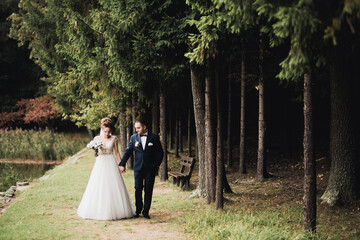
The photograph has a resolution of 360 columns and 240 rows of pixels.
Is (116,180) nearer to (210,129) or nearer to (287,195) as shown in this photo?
(210,129)

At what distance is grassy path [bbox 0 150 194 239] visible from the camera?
22.0ft

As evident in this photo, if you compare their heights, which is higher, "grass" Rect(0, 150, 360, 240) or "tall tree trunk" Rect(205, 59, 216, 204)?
"tall tree trunk" Rect(205, 59, 216, 204)

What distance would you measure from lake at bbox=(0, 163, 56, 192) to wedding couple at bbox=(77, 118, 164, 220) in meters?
7.33

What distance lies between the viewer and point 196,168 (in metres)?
16.8

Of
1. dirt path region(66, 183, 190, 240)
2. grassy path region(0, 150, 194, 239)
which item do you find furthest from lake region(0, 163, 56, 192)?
dirt path region(66, 183, 190, 240)

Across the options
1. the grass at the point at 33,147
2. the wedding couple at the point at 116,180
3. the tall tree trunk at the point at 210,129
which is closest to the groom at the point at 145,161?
the wedding couple at the point at 116,180

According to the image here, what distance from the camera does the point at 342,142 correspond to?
339 inches

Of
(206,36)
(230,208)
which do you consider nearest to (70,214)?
(230,208)

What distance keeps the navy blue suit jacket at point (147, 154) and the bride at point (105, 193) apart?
0.35 meters

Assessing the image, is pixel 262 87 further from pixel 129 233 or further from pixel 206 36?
pixel 129 233

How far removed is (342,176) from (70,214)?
620 cm

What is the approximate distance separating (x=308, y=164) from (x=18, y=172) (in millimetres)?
14410

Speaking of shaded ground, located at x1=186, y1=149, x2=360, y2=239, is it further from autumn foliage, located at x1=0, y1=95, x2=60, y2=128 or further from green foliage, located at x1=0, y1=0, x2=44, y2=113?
green foliage, located at x1=0, y1=0, x2=44, y2=113

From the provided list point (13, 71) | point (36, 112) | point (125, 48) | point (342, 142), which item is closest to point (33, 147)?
point (36, 112)
